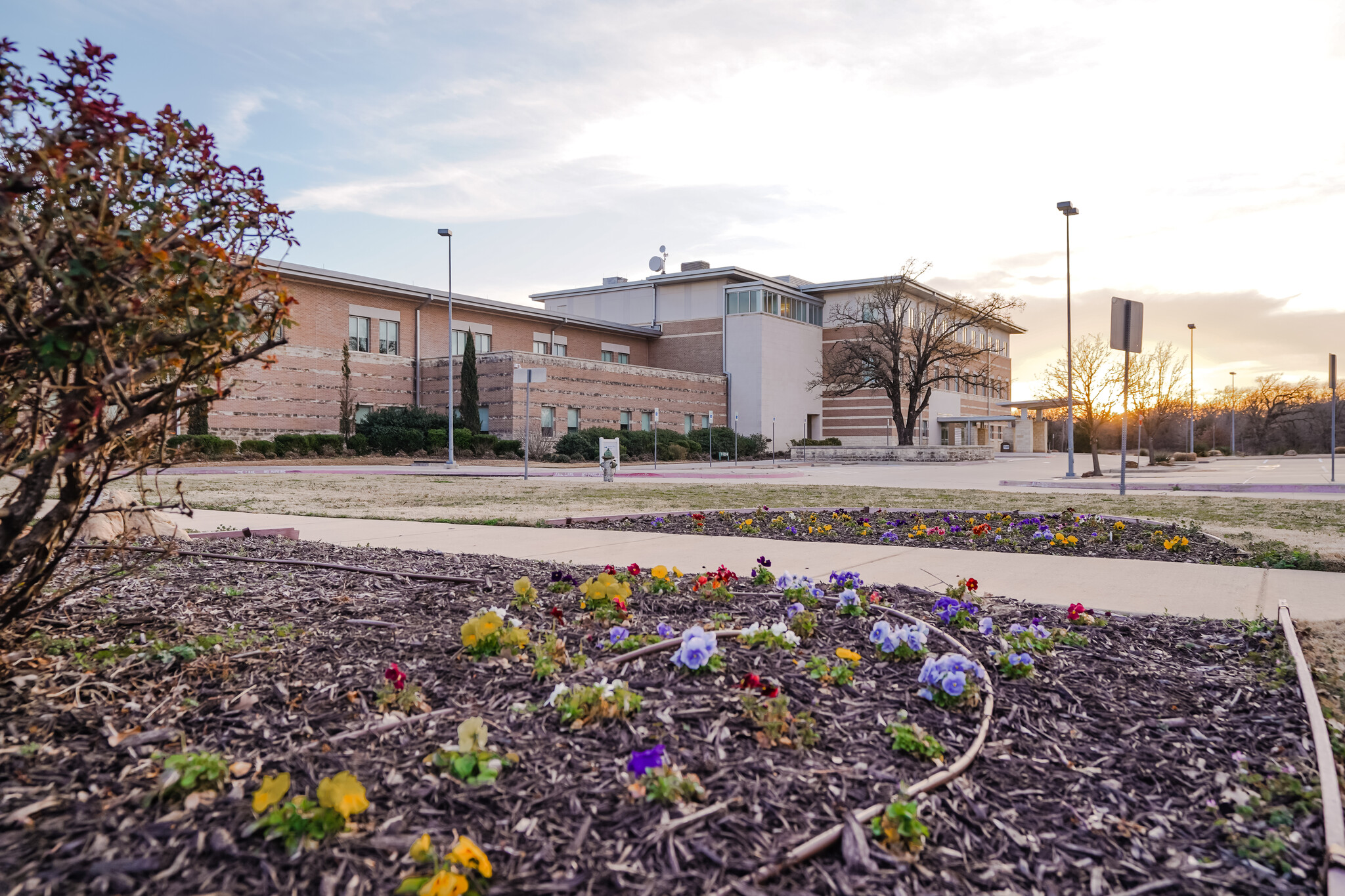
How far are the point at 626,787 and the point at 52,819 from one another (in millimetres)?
1547

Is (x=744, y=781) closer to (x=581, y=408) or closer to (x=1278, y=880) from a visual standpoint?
(x=1278, y=880)

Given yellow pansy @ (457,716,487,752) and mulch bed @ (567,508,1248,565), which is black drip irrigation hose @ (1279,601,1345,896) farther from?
mulch bed @ (567,508,1248,565)

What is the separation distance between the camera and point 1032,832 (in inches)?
99.5

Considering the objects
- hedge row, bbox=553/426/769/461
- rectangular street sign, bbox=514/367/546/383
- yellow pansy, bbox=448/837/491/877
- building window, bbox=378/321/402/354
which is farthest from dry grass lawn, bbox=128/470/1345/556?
building window, bbox=378/321/402/354

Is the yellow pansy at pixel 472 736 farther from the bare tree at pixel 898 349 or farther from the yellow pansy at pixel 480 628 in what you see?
the bare tree at pixel 898 349

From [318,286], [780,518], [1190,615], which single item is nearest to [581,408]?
[318,286]

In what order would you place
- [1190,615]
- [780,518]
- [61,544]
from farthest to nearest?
[780,518] → [1190,615] → [61,544]

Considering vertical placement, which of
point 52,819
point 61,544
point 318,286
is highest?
point 318,286

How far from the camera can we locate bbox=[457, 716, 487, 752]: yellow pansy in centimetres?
266

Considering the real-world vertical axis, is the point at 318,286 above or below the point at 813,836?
above

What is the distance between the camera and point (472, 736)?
2.70 m

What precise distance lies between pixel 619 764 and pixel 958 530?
23.6ft


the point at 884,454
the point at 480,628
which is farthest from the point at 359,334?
the point at 480,628

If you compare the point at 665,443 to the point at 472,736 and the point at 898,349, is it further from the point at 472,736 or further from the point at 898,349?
the point at 472,736
